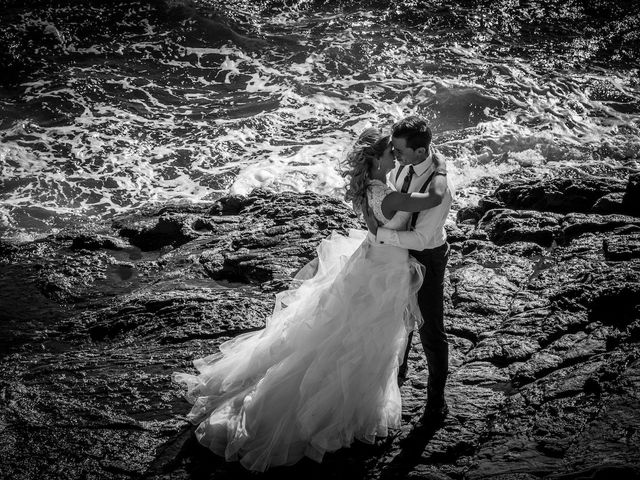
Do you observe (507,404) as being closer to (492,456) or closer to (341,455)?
(492,456)

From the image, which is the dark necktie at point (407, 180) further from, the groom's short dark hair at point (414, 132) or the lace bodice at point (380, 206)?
the groom's short dark hair at point (414, 132)

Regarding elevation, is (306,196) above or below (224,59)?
below

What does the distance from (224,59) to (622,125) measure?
10.9 metres

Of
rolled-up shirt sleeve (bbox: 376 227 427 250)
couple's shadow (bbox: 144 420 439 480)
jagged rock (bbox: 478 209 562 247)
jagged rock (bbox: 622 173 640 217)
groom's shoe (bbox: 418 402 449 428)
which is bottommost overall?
couple's shadow (bbox: 144 420 439 480)

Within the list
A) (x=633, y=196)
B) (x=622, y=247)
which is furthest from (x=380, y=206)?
(x=633, y=196)

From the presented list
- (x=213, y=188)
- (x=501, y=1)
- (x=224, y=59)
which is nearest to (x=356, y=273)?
(x=213, y=188)

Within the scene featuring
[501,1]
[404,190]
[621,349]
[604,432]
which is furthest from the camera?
[501,1]

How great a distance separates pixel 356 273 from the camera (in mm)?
4047

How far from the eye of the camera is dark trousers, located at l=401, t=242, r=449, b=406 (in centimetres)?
393

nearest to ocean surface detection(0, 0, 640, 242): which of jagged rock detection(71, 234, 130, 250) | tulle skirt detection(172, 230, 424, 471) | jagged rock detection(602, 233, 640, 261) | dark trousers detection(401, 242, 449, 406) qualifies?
jagged rock detection(71, 234, 130, 250)

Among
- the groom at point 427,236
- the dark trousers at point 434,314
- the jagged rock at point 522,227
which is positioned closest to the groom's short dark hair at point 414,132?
the groom at point 427,236

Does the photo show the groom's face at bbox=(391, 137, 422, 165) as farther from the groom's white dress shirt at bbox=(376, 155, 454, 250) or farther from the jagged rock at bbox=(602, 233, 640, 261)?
the jagged rock at bbox=(602, 233, 640, 261)

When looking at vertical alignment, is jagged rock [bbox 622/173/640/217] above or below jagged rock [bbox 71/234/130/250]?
above

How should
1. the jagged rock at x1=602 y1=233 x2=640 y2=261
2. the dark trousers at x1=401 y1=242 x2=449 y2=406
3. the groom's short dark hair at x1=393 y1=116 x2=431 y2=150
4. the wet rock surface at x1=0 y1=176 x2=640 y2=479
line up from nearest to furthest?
the groom's short dark hair at x1=393 y1=116 x2=431 y2=150 → the wet rock surface at x1=0 y1=176 x2=640 y2=479 → the dark trousers at x1=401 y1=242 x2=449 y2=406 → the jagged rock at x1=602 y1=233 x2=640 y2=261
